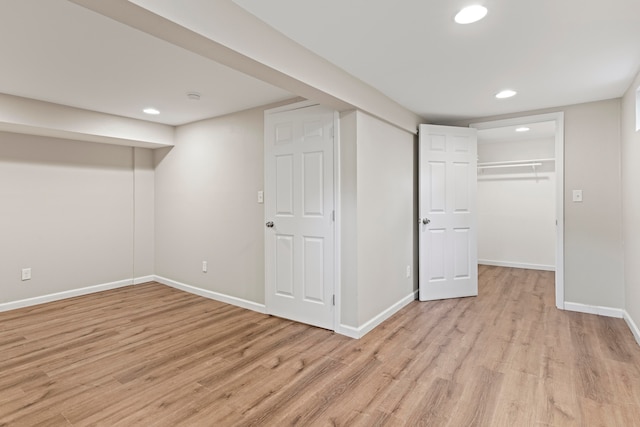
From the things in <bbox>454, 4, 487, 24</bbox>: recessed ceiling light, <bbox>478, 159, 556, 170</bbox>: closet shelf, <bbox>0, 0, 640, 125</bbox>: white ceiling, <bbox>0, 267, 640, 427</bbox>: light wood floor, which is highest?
<bbox>0, 0, 640, 125</bbox>: white ceiling

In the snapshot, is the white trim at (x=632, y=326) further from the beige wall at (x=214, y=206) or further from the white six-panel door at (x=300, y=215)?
the beige wall at (x=214, y=206)

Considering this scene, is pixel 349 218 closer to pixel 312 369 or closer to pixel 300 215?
pixel 300 215

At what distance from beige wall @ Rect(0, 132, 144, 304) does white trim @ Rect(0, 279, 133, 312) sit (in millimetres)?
43

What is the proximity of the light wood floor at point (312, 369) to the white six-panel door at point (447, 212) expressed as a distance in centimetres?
49

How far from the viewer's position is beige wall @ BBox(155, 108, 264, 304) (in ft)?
12.0

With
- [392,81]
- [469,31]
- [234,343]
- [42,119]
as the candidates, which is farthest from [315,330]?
[42,119]

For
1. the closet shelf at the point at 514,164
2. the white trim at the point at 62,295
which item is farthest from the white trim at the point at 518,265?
the white trim at the point at 62,295

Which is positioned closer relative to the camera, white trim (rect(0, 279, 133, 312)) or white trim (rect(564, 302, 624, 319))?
white trim (rect(564, 302, 624, 319))

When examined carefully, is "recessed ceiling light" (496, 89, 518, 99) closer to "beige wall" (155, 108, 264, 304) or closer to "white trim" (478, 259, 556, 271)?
"beige wall" (155, 108, 264, 304)

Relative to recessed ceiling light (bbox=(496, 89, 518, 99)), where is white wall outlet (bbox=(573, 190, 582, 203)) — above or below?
below

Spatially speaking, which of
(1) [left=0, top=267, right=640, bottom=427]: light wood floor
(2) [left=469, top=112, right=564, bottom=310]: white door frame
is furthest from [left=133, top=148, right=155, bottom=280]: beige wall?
(2) [left=469, top=112, right=564, bottom=310]: white door frame

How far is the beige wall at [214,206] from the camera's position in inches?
144

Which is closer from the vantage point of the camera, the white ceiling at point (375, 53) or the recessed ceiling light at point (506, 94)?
the white ceiling at point (375, 53)

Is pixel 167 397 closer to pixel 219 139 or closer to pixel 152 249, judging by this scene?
pixel 219 139
